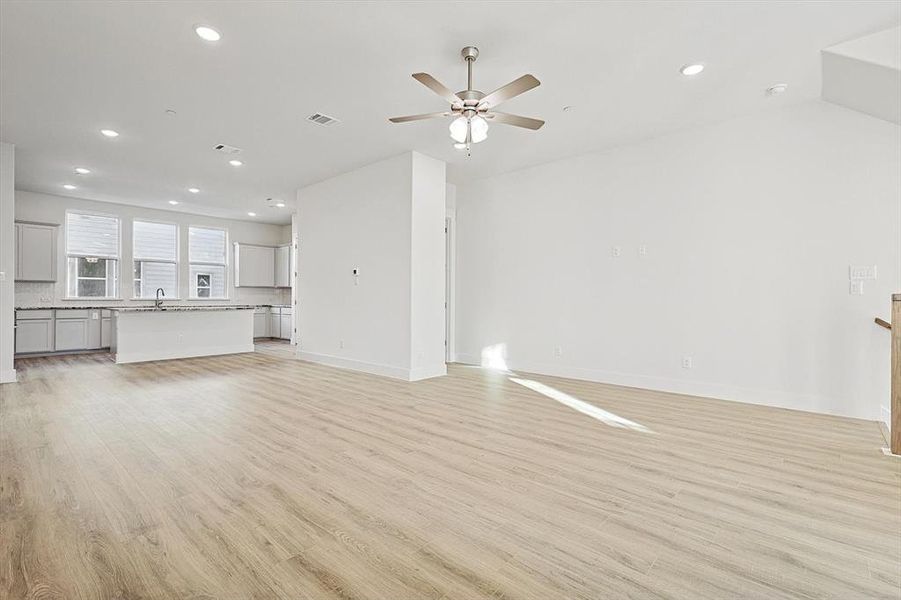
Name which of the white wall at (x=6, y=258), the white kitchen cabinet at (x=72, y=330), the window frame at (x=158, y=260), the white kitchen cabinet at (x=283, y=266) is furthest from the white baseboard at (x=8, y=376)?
the white kitchen cabinet at (x=283, y=266)

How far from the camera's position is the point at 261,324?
426 inches

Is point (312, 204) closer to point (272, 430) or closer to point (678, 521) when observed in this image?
point (272, 430)

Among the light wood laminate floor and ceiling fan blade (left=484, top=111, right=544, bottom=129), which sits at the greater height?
ceiling fan blade (left=484, top=111, right=544, bottom=129)

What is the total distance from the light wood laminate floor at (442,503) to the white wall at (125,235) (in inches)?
198

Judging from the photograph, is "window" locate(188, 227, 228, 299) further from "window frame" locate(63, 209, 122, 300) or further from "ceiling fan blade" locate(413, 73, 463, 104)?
"ceiling fan blade" locate(413, 73, 463, 104)

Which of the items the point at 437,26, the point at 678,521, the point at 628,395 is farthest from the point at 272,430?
the point at 628,395

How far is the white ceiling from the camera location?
2.81 m

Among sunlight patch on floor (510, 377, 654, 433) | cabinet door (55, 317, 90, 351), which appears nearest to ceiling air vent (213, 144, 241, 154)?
sunlight patch on floor (510, 377, 654, 433)

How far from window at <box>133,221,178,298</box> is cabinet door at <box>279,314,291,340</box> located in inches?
92.4

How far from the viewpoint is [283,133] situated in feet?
16.0

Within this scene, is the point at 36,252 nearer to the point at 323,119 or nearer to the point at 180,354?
the point at 180,354

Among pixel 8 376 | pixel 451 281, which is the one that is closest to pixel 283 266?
pixel 451 281

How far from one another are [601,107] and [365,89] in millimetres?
2292

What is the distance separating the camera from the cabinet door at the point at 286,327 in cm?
1034
